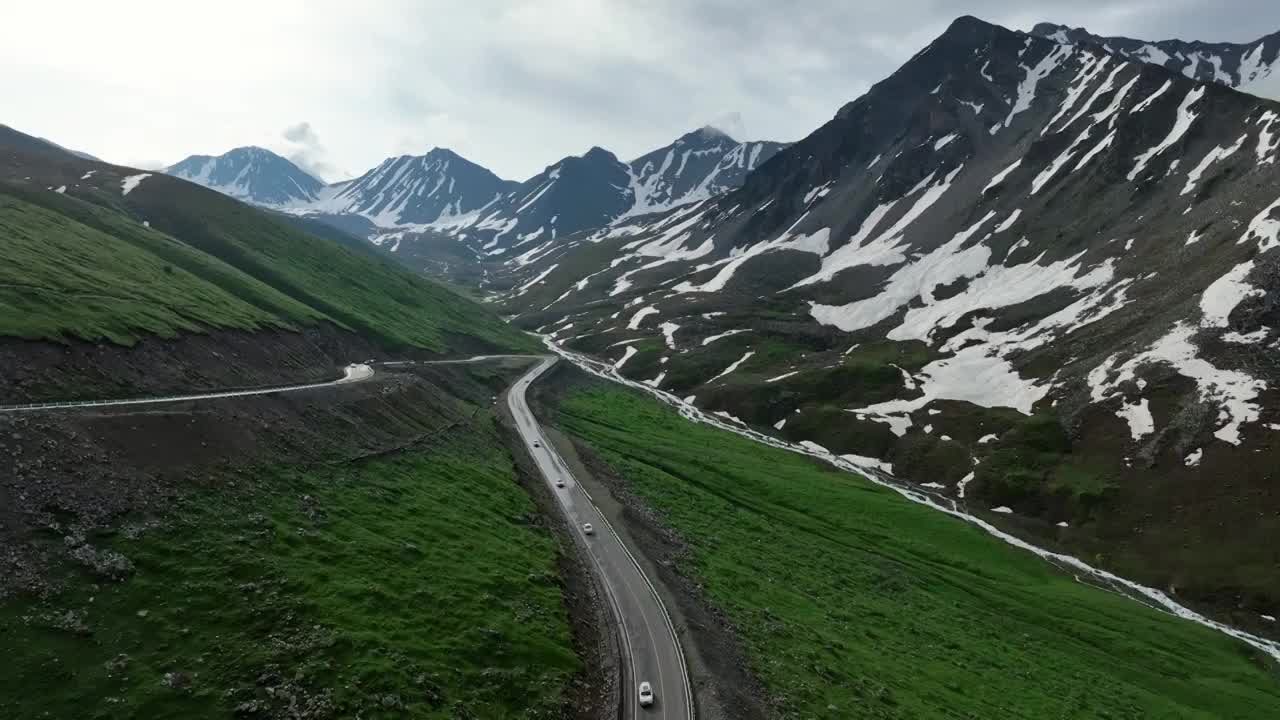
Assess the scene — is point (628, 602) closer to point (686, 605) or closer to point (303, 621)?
point (686, 605)

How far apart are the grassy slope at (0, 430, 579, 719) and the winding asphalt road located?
419 centimetres

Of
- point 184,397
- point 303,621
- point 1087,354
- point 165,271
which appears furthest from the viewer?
point 1087,354

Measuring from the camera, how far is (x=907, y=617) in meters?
58.4

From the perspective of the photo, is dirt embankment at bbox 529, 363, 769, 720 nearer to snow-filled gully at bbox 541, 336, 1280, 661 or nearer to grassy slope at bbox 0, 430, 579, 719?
grassy slope at bbox 0, 430, 579, 719

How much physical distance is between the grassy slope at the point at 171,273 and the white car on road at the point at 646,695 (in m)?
52.5

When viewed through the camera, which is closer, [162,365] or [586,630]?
[586,630]

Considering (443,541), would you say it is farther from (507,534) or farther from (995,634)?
(995,634)

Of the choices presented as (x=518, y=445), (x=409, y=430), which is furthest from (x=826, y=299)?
(x=409, y=430)

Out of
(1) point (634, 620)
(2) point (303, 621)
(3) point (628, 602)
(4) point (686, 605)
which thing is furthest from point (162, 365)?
(4) point (686, 605)

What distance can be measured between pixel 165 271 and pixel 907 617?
Answer: 11094cm

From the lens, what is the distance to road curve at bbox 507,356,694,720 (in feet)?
115

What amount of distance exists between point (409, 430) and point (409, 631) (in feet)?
131

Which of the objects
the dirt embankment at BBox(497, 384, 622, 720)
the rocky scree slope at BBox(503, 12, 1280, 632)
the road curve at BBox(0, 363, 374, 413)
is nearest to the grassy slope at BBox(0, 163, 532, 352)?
the road curve at BBox(0, 363, 374, 413)

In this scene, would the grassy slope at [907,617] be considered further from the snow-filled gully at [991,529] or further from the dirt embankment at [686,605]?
the snow-filled gully at [991,529]
